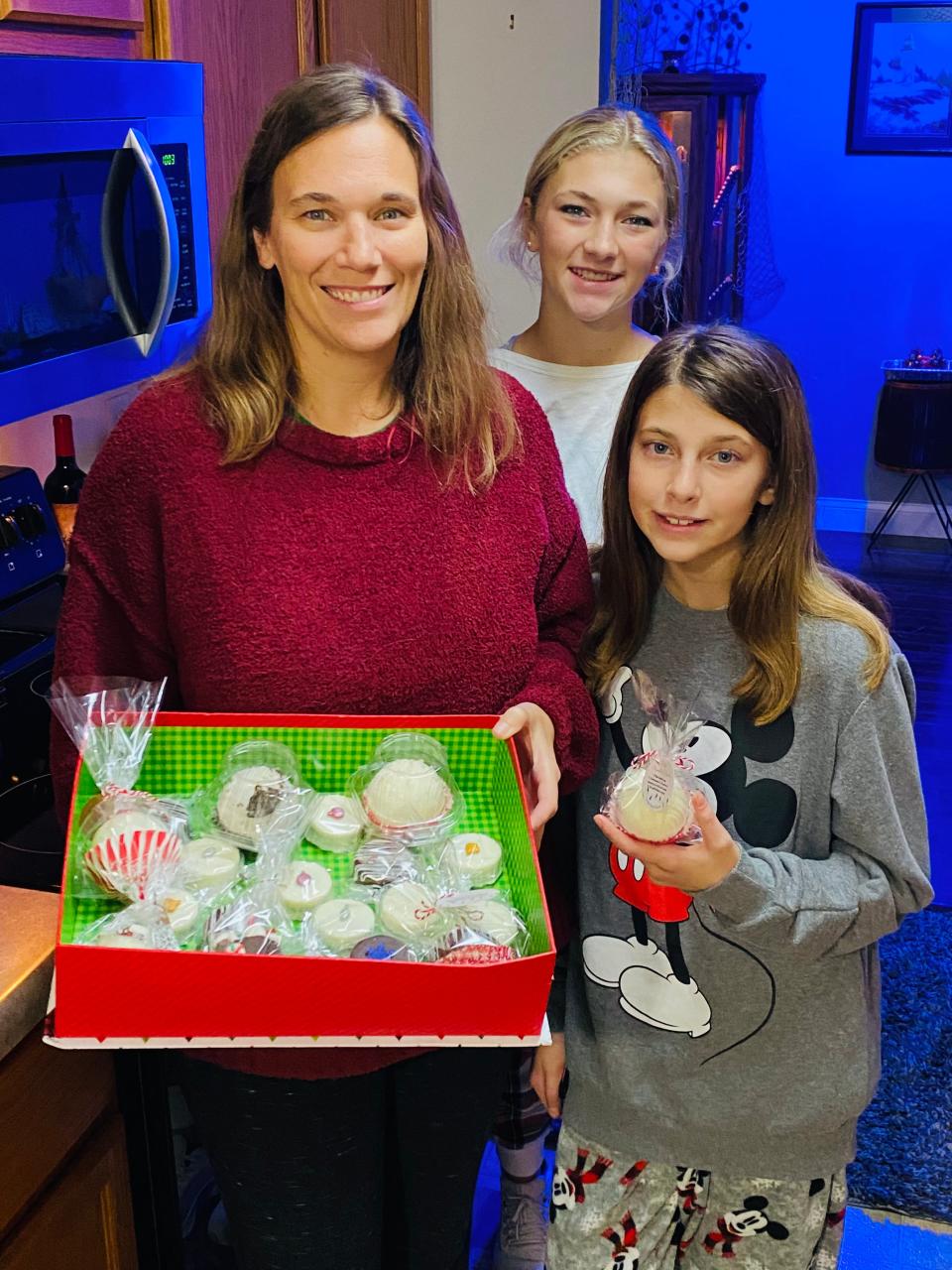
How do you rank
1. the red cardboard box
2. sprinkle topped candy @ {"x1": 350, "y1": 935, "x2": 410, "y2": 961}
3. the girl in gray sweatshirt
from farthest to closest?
the girl in gray sweatshirt, sprinkle topped candy @ {"x1": 350, "y1": 935, "x2": 410, "y2": 961}, the red cardboard box

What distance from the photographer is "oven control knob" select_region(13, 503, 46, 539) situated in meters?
1.74

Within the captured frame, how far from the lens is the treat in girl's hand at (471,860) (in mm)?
1227

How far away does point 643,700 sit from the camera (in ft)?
4.48

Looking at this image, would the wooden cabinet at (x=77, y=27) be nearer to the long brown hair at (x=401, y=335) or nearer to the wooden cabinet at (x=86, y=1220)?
the long brown hair at (x=401, y=335)

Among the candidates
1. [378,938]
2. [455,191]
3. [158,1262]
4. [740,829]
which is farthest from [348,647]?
[455,191]

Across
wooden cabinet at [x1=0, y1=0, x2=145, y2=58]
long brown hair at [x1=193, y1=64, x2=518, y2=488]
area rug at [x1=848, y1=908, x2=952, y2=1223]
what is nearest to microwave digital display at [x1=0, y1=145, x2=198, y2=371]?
wooden cabinet at [x1=0, y1=0, x2=145, y2=58]

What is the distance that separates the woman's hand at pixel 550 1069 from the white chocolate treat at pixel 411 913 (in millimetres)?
405

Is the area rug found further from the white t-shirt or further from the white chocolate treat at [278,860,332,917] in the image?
the white chocolate treat at [278,860,332,917]

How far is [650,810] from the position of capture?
1195 millimetres

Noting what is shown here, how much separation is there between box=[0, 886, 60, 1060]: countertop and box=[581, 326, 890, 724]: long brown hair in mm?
630

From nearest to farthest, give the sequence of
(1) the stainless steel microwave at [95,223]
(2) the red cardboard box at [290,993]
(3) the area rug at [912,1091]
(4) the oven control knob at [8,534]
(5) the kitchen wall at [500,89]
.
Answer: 1. (2) the red cardboard box at [290,993]
2. (1) the stainless steel microwave at [95,223]
3. (4) the oven control knob at [8,534]
4. (3) the area rug at [912,1091]
5. (5) the kitchen wall at [500,89]

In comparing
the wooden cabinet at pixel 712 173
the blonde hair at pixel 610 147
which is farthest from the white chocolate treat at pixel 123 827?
the wooden cabinet at pixel 712 173

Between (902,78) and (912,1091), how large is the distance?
461 centimetres

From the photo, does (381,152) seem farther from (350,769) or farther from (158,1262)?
(158,1262)
